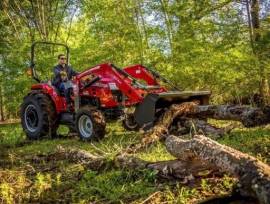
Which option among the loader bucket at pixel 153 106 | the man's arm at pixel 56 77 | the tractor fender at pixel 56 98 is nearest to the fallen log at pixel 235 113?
the loader bucket at pixel 153 106

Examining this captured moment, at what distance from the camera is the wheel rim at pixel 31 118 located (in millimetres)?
11078

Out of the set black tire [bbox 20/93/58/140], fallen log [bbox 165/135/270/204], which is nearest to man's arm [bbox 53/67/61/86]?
black tire [bbox 20/93/58/140]

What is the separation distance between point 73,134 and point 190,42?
4.57m

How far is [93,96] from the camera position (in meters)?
10.0

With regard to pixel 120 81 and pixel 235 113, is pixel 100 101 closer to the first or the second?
pixel 120 81

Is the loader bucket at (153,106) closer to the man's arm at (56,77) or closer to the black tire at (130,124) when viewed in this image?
the black tire at (130,124)

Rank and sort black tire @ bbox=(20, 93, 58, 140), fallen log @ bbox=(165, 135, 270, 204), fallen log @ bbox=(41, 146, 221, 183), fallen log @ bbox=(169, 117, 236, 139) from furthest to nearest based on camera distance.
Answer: black tire @ bbox=(20, 93, 58, 140)
fallen log @ bbox=(169, 117, 236, 139)
fallen log @ bbox=(41, 146, 221, 183)
fallen log @ bbox=(165, 135, 270, 204)

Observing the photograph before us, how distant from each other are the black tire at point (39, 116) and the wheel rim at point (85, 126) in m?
1.19

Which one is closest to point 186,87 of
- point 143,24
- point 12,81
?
point 143,24

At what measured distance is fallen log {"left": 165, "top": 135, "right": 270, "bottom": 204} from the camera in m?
3.41

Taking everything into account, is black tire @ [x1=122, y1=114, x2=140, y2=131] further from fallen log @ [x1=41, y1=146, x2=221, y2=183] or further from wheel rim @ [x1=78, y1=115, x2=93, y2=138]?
fallen log @ [x1=41, y1=146, x2=221, y2=183]

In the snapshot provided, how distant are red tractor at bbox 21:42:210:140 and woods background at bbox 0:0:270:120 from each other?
3.05 m

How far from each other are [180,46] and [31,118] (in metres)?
4.84

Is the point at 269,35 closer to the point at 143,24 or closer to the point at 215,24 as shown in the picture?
the point at 215,24
